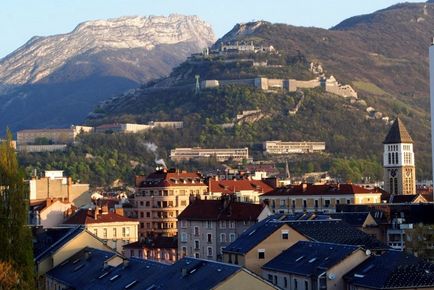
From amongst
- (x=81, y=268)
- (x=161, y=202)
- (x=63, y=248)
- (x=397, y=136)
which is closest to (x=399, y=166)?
(x=397, y=136)

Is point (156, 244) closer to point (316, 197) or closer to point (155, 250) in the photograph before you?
point (155, 250)

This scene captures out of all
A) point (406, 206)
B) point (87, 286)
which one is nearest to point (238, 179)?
point (406, 206)

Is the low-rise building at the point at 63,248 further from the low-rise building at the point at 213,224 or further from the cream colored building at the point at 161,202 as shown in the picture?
the cream colored building at the point at 161,202

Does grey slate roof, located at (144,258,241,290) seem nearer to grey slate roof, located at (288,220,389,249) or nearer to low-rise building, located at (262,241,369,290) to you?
low-rise building, located at (262,241,369,290)

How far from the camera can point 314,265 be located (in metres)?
59.8

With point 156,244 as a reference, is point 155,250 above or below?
below

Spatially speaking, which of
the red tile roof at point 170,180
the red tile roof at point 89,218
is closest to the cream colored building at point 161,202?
the red tile roof at point 170,180

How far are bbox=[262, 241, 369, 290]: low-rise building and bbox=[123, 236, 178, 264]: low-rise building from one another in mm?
29658

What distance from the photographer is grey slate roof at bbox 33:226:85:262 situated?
71219 millimetres

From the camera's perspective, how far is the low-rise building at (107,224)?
324ft

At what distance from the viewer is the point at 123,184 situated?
7259 inches

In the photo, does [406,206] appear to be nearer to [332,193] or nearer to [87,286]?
[332,193]

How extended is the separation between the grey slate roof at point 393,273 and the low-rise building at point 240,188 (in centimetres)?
6865

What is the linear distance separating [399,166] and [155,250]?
46.8 meters
